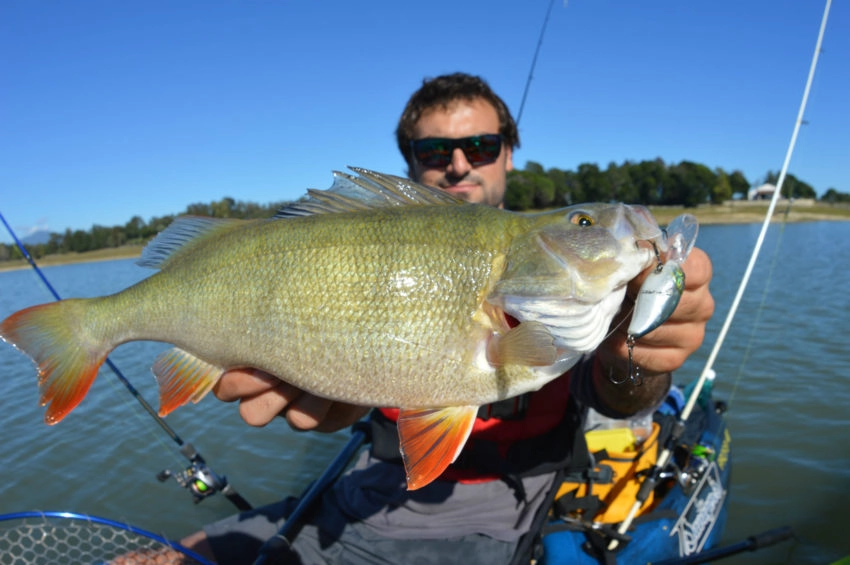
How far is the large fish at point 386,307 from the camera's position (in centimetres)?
159

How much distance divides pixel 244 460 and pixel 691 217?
253 inches

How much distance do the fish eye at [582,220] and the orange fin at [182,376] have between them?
1.48 meters

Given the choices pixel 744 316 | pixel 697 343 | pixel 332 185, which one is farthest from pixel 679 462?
pixel 744 316

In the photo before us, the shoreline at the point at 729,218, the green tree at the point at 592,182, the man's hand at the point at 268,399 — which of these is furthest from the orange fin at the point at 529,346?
the green tree at the point at 592,182

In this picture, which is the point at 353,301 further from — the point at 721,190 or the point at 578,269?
the point at 721,190

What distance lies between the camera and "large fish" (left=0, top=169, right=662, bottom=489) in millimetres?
1592

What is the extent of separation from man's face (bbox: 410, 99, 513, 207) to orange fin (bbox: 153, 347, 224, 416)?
7.48 ft

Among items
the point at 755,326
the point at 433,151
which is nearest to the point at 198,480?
the point at 433,151

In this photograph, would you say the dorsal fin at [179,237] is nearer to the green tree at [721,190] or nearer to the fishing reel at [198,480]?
the fishing reel at [198,480]

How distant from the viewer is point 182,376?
205cm

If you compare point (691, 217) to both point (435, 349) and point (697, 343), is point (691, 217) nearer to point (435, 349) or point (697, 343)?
point (697, 343)

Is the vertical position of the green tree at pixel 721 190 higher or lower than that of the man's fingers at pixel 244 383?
higher

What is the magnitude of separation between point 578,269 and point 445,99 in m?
2.81

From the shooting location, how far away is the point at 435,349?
165 cm
